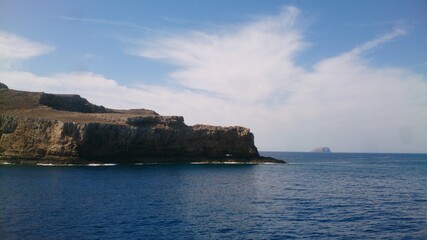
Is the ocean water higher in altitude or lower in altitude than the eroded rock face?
lower

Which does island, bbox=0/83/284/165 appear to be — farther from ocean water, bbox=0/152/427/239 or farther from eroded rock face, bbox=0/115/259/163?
ocean water, bbox=0/152/427/239

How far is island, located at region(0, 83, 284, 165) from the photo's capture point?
11325 cm

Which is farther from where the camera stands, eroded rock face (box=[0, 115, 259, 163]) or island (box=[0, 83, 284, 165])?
island (box=[0, 83, 284, 165])

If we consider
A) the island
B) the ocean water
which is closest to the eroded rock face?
the island

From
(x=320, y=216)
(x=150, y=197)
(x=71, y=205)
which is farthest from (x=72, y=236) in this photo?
(x=320, y=216)

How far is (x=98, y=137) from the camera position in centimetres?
12025

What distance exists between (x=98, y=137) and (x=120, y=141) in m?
7.30

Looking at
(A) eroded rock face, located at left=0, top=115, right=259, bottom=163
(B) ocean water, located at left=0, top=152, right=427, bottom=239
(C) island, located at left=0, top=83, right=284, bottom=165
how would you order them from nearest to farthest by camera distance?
(B) ocean water, located at left=0, top=152, right=427, bottom=239, (A) eroded rock face, located at left=0, top=115, right=259, bottom=163, (C) island, located at left=0, top=83, right=284, bottom=165

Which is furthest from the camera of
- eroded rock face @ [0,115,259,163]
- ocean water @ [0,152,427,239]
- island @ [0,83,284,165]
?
island @ [0,83,284,165]

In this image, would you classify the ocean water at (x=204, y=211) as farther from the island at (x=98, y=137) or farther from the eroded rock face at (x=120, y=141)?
the island at (x=98, y=137)

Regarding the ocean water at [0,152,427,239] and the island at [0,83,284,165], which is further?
the island at [0,83,284,165]

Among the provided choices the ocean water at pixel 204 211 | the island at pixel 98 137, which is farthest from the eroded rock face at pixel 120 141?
the ocean water at pixel 204 211

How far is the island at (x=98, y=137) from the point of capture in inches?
4459

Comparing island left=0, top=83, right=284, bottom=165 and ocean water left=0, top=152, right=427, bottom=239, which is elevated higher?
island left=0, top=83, right=284, bottom=165
